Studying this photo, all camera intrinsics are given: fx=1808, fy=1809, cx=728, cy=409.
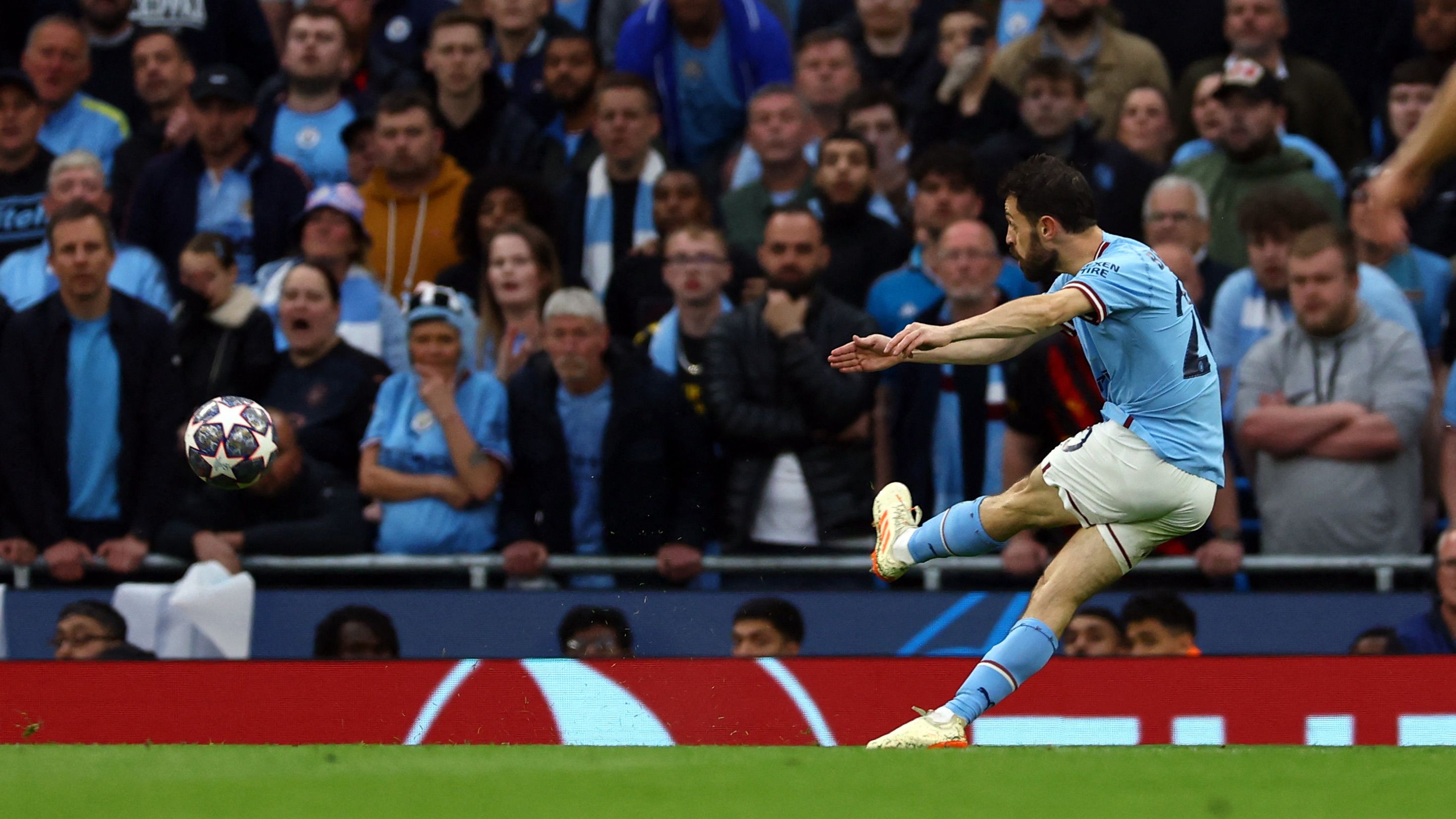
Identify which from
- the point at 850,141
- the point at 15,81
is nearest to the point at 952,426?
the point at 850,141

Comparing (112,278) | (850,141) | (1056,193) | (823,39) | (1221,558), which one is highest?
(823,39)

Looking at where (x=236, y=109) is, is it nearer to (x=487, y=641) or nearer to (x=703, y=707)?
(x=487, y=641)

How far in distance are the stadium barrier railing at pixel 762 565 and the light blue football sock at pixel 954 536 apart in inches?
72.1

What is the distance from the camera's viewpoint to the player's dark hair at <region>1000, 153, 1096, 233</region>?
593 centimetres

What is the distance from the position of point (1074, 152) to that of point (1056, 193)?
3.70 meters

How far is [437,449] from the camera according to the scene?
8750mm

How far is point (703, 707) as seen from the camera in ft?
23.1

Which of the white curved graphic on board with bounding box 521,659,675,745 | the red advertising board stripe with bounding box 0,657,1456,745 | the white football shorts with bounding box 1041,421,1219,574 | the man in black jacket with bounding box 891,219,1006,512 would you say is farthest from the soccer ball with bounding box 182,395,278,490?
the white football shorts with bounding box 1041,421,1219,574

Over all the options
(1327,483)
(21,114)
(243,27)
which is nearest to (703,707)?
(1327,483)

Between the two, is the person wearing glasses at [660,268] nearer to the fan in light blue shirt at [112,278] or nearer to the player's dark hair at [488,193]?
the player's dark hair at [488,193]

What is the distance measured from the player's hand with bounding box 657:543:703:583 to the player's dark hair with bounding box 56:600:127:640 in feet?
8.36

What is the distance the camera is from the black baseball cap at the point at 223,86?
1030cm

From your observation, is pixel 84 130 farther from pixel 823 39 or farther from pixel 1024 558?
pixel 1024 558

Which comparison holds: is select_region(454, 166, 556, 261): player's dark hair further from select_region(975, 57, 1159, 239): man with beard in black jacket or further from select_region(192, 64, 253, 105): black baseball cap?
select_region(975, 57, 1159, 239): man with beard in black jacket
